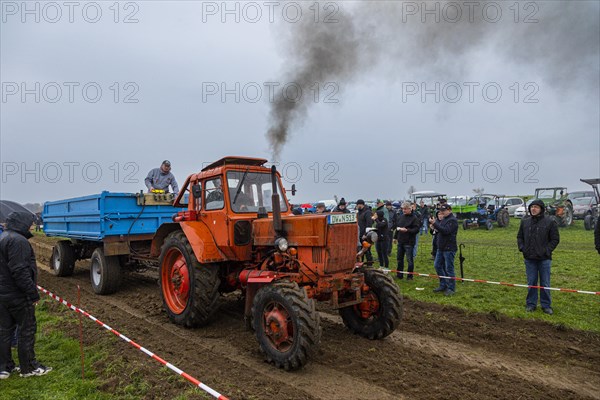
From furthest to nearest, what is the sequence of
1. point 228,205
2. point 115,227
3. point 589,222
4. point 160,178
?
point 589,222, point 160,178, point 115,227, point 228,205

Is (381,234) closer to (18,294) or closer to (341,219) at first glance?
(341,219)

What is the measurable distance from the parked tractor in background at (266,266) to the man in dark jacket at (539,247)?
2.77 metres

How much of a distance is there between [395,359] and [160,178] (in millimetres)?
6576

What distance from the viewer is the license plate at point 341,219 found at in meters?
4.68

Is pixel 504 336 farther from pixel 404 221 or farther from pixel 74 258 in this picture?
pixel 74 258

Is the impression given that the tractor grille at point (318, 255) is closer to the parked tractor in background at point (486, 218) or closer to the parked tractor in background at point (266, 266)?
the parked tractor in background at point (266, 266)

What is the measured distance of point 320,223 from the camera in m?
4.66

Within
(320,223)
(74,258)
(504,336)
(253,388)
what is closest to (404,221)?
(504,336)

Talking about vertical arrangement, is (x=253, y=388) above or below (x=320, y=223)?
below

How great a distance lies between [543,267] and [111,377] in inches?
241

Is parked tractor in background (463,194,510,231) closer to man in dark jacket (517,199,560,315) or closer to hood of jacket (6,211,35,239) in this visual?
man in dark jacket (517,199,560,315)

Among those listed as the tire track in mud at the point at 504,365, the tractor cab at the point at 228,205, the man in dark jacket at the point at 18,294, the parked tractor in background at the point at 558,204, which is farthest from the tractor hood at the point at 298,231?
the parked tractor in background at the point at 558,204

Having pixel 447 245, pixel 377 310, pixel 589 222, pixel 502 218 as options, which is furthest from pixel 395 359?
pixel 502 218

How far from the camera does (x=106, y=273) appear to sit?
769cm
